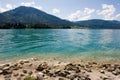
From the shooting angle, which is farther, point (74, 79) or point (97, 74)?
point (97, 74)

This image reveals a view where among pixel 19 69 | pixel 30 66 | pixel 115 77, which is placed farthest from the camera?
pixel 30 66

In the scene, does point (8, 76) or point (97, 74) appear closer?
point (8, 76)

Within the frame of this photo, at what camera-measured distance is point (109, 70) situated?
60.0 ft

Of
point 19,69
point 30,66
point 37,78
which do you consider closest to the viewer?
point 37,78

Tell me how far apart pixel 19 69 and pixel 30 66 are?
1461mm

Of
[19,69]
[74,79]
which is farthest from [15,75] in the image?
[74,79]

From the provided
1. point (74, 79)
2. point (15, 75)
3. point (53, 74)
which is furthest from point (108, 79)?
point (15, 75)

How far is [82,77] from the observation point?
1466cm

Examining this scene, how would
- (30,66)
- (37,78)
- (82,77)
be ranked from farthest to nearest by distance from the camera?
(30,66) < (82,77) < (37,78)

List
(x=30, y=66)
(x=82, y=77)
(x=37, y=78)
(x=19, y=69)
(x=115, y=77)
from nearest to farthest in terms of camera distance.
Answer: (x=37, y=78), (x=82, y=77), (x=115, y=77), (x=19, y=69), (x=30, y=66)

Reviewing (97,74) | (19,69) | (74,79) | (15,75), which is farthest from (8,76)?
(97,74)

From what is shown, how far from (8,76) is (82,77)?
573cm

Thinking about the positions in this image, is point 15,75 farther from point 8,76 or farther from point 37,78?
point 37,78

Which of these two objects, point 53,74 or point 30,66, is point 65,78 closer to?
point 53,74
